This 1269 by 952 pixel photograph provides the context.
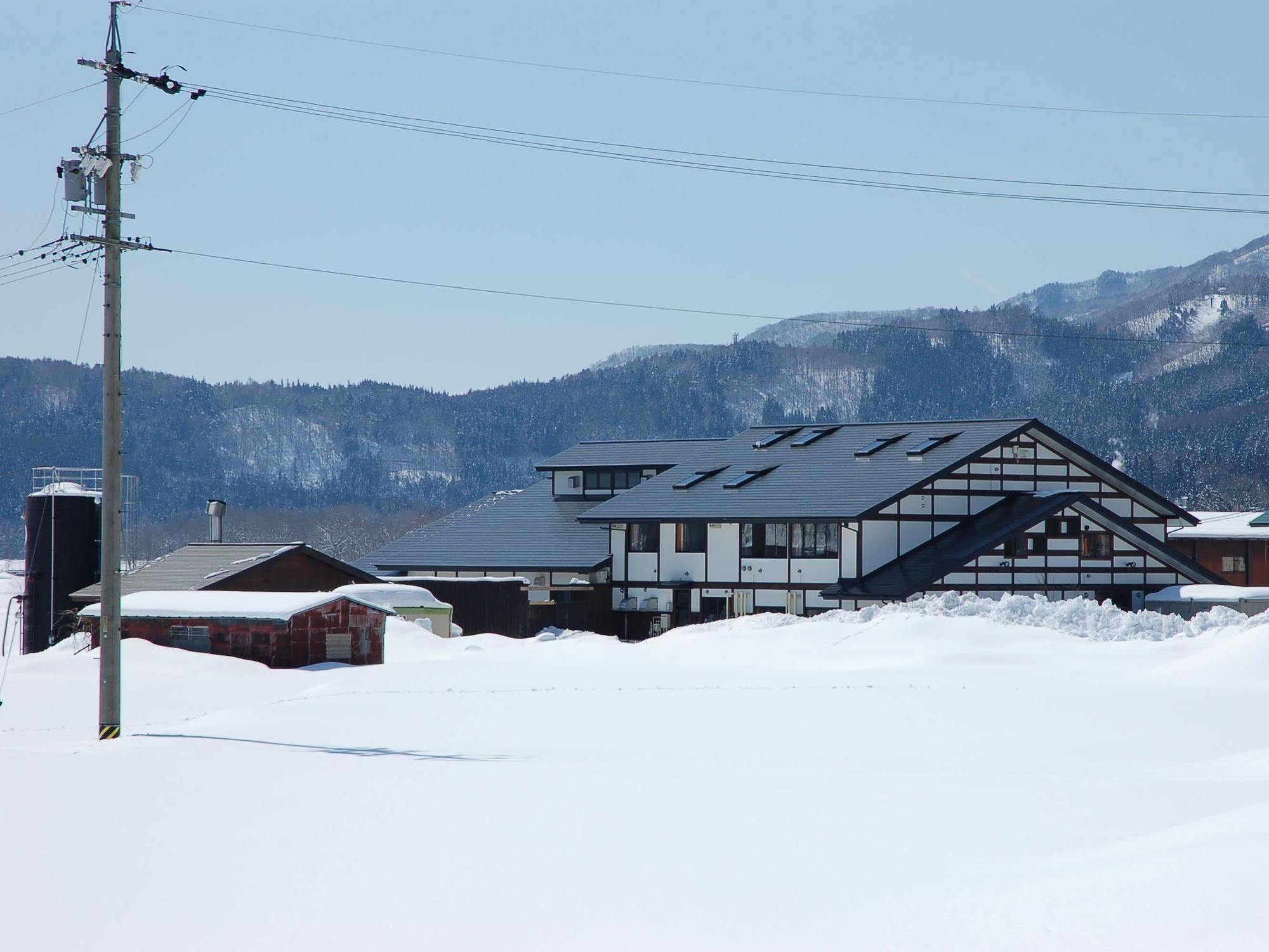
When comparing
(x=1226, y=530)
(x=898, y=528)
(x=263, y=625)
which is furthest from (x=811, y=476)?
(x=1226, y=530)

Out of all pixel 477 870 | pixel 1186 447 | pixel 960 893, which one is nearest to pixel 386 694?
pixel 477 870

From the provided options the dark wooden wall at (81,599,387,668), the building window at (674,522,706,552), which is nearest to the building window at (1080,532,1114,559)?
the building window at (674,522,706,552)

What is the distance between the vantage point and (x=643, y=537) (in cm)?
4584

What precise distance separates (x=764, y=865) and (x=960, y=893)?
133cm

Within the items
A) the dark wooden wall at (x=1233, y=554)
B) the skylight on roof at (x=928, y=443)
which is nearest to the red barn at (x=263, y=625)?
the skylight on roof at (x=928, y=443)

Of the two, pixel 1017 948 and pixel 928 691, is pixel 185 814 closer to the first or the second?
pixel 1017 948

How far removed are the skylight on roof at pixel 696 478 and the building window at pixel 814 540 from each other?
18.8ft

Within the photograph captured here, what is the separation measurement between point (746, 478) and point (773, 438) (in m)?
5.25

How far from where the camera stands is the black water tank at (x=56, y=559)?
3975cm

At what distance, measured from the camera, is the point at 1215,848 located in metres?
7.89

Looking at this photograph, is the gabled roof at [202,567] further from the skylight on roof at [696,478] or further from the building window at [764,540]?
the building window at [764,540]

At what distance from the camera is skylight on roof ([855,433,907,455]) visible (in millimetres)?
44969

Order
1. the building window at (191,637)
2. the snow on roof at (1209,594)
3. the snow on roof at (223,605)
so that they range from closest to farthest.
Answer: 1. the snow on roof at (223,605)
2. the building window at (191,637)
3. the snow on roof at (1209,594)

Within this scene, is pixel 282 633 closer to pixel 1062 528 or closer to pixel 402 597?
pixel 402 597
